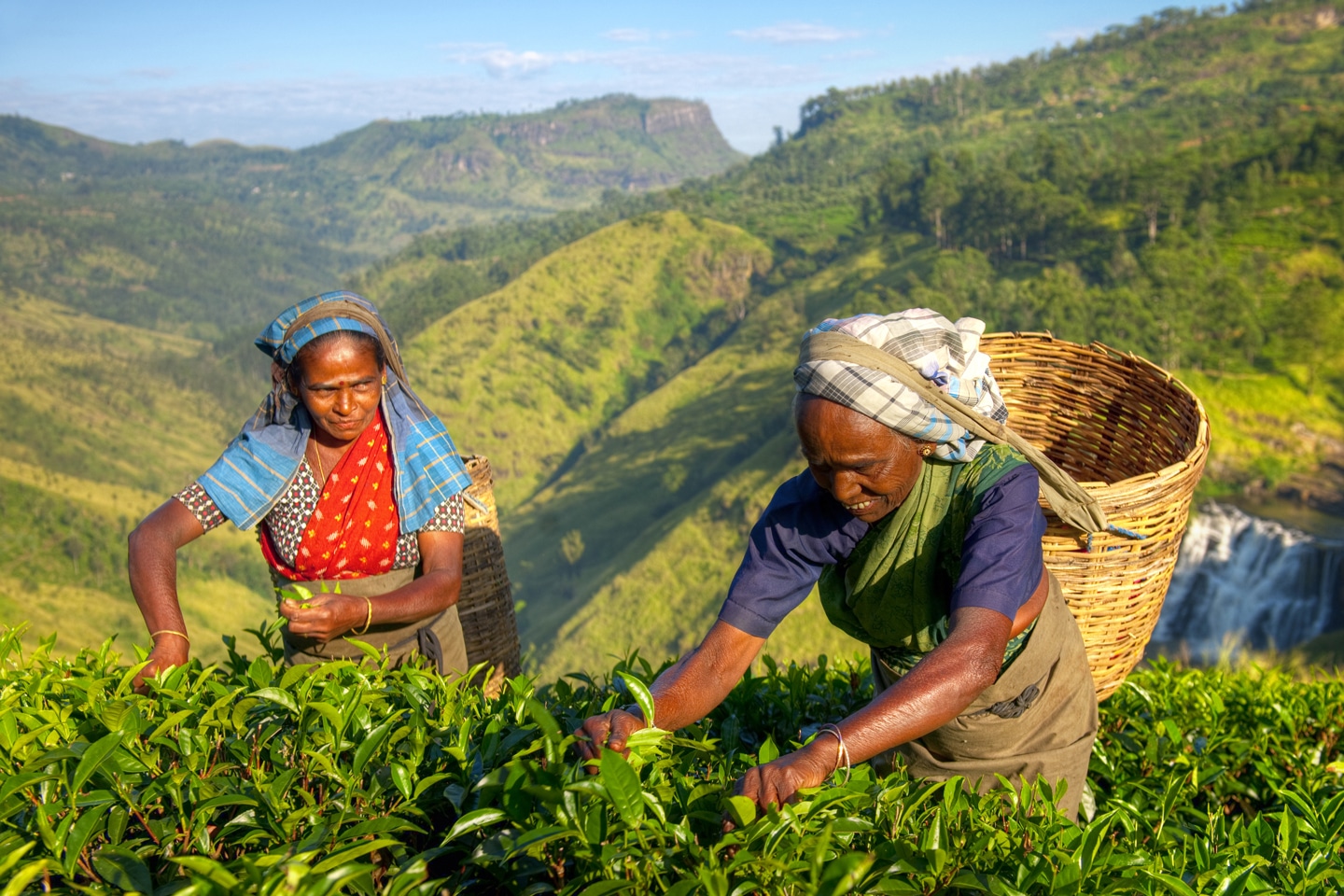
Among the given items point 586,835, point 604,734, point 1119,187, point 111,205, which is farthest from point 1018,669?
point 111,205

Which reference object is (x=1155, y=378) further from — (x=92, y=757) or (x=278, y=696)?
(x=92, y=757)

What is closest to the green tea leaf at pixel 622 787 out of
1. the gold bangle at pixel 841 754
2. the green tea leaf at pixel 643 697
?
the green tea leaf at pixel 643 697

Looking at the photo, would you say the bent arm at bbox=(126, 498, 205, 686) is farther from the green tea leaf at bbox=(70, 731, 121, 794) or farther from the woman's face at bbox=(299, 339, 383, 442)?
the green tea leaf at bbox=(70, 731, 121, 794)

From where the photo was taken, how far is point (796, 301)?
221 ft

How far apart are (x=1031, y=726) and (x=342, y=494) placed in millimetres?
1806

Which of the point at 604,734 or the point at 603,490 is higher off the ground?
the point at 604,734

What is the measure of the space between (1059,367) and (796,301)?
214 feet

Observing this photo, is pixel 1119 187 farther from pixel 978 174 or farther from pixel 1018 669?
pixel 1018 669

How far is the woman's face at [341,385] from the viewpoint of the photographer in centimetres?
240

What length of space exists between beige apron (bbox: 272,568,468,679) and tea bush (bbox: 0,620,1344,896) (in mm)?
452

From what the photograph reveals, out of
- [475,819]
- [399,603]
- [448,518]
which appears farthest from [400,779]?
[448,518]

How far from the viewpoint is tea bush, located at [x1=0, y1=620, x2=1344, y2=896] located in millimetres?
1216

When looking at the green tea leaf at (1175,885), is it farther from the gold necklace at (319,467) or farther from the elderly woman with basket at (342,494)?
the gold necklace at (319,467)

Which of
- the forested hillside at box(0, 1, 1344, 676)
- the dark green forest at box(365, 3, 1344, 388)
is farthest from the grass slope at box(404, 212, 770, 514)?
the dark green forest at box(365, 3, 1344, 388)
